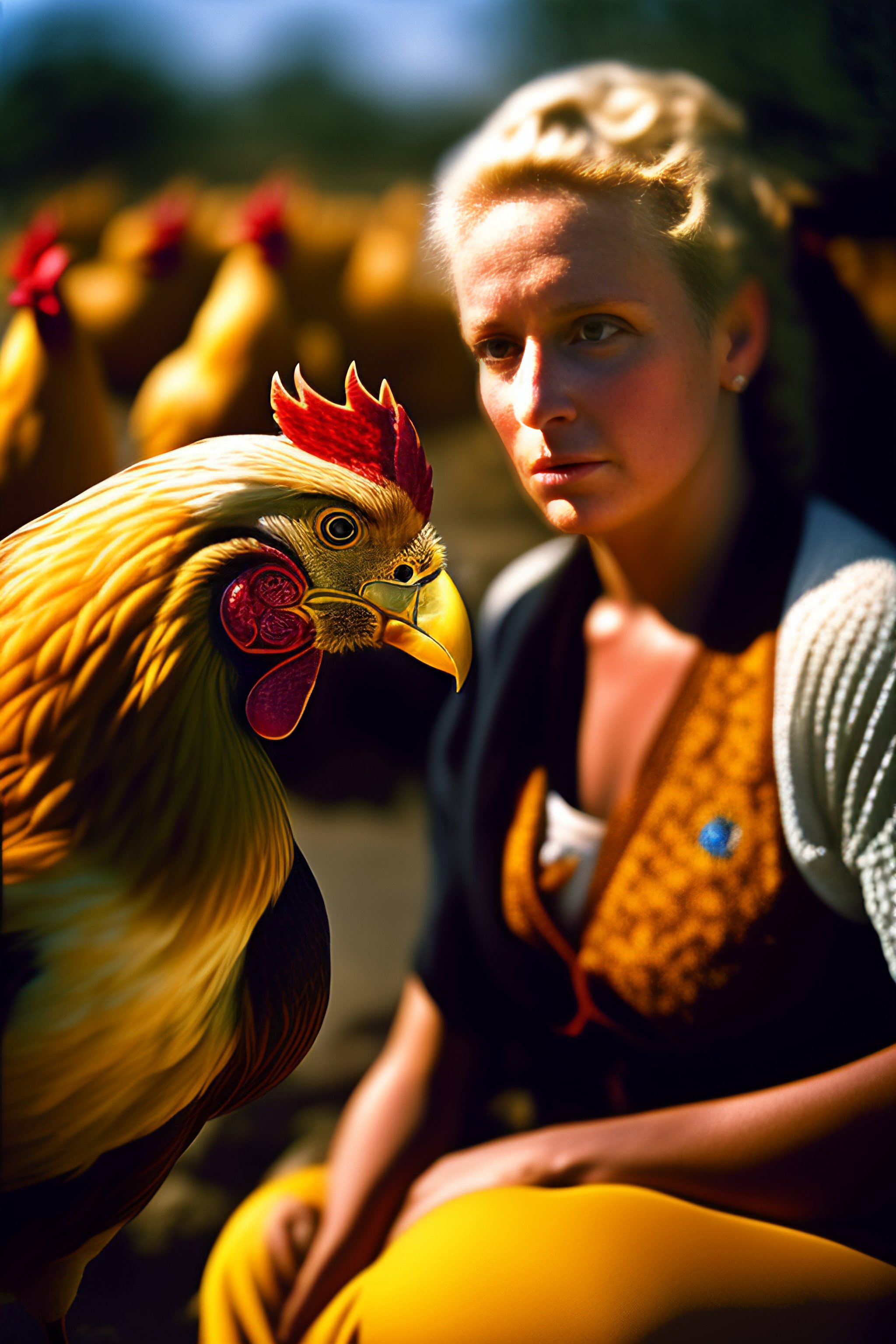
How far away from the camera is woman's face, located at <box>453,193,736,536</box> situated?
1.91ft

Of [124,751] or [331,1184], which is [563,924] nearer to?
[331,1184]

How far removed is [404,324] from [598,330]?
877 millimetres

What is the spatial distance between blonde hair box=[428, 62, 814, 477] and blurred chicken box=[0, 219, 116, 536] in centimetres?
31

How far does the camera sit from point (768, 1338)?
72cm

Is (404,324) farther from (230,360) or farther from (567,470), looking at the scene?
(567,470)

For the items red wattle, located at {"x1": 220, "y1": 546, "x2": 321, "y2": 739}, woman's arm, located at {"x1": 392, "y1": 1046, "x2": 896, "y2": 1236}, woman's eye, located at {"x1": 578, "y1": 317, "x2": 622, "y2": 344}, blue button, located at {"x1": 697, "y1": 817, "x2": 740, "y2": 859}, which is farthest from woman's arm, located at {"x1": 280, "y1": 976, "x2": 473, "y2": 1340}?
woman's eye, located at {"x1": 578, "y1": 317, "x2": 622, "y2": 344}

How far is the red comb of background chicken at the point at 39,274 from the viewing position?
0.78 meters

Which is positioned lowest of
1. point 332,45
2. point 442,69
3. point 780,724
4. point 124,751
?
point 780,724

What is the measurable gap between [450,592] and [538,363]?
17 centimetres

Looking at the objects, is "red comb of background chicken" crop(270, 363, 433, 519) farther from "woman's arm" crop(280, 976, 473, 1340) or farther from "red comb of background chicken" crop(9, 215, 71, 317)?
"woman's arm" crop(280, 976, 473, 1340)

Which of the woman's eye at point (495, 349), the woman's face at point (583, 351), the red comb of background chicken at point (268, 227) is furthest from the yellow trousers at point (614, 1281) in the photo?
the red comb of background chicken at point (268, 227)

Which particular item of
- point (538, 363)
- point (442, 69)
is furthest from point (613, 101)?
point (442, 69)

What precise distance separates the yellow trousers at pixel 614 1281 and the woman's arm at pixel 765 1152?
17 mm

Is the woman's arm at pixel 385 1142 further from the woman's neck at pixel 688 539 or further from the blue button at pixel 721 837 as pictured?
the woman's neck at pixel 688 539
